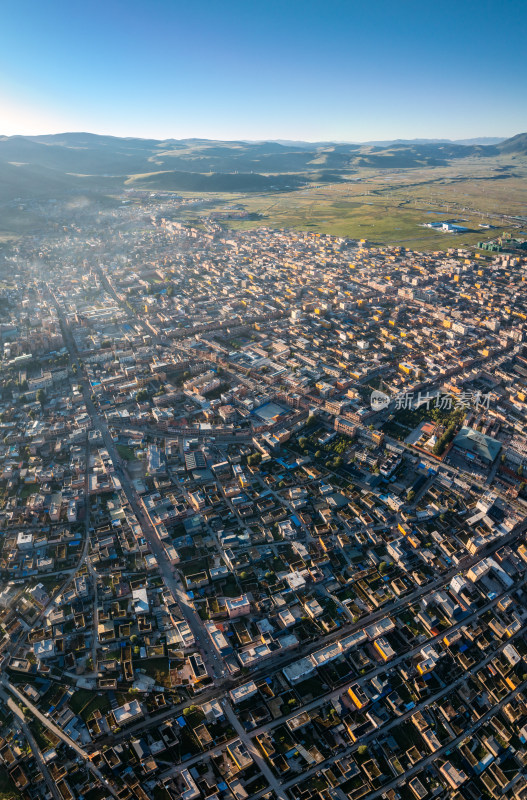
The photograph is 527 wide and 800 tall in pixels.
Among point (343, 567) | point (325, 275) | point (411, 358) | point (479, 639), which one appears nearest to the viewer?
point (479, 639)

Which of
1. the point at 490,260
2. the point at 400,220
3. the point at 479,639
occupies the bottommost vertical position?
the point at 479,639

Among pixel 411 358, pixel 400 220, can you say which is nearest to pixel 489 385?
pixel 411 358

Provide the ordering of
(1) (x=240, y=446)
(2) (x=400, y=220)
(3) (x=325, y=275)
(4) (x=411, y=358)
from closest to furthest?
(1) (x=240, y=446)
(4) (x=411, y=358)
(3) (x=325, y=275)
(2) (x=400, y=220)

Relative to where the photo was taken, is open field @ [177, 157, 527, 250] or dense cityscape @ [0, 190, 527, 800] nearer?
dense cityscape @ [0, 190, 527, 800]

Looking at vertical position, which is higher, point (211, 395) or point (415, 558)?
point (211, 395)

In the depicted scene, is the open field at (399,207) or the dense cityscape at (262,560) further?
the open field at (399,207)

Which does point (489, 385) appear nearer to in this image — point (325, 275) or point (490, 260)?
point (325, 275)

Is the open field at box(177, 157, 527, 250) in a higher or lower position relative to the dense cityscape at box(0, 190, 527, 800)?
higher

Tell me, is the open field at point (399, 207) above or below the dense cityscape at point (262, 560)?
above

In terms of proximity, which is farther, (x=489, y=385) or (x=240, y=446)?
(x=489, y=385)
